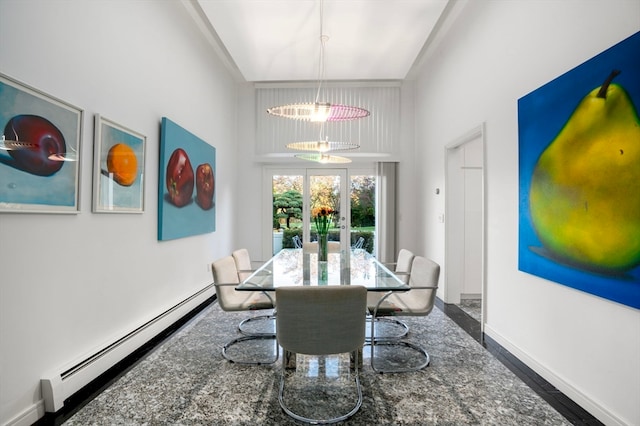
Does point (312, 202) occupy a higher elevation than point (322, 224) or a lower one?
higher

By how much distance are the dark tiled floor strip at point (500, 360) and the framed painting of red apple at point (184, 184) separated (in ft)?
3.65

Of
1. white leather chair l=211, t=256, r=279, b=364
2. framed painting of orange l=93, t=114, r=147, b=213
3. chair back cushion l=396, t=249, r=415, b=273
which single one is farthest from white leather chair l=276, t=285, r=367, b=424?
framed painting of orange l=93, t=114, r=147, b=213

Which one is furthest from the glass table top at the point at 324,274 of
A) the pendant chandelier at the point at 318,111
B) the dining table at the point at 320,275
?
the pendant chandelier at the point at 318,111

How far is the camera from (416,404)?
207cm

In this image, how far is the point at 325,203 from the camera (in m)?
6.03

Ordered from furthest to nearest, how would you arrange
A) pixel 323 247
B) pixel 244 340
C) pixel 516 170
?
pixel 323 247, pixel 244 340, pixel 516 170

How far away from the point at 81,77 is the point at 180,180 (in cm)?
156

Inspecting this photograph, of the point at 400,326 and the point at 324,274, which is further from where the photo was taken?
the point at 400,326

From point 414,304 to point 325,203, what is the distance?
3.50 m

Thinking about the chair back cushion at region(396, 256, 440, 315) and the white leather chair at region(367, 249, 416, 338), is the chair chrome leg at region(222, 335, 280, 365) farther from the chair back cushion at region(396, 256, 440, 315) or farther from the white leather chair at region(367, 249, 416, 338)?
the chair back cushion at region(396, 256, 440, 315)

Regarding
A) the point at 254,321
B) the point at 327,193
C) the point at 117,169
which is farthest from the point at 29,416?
the point at 327,193

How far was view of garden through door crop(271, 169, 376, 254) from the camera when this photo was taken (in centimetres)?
602

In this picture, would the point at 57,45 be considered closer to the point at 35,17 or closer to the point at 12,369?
the point at 35,17

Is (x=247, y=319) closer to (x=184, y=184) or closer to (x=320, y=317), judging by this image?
(x=184, y=184)
